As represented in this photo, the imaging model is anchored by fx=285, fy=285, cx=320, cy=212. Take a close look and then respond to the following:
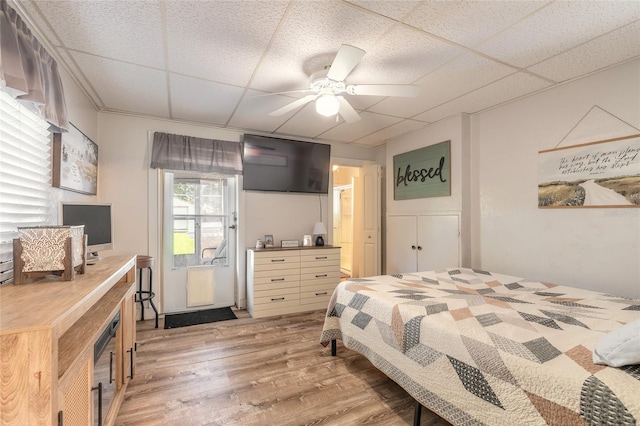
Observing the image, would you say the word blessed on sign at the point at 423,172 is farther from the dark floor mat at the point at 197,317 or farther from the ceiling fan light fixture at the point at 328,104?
the dark floor mat at the point at 197,317

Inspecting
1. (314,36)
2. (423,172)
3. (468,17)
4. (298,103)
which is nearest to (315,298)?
(423,172)

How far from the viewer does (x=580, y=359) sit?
1163mm

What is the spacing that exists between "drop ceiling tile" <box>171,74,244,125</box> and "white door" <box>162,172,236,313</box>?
76 centimetres

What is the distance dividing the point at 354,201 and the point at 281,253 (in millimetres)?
2138

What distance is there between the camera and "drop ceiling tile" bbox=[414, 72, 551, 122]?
8.31ft

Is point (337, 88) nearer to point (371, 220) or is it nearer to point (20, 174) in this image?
point (20, 174)

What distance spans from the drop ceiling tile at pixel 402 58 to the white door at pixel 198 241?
2.36 m

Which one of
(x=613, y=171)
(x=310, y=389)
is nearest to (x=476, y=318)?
(x=310, y=389)

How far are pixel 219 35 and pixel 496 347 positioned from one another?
239 centimetres

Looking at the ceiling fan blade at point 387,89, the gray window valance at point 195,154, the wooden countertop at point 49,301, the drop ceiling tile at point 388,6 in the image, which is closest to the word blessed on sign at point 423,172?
the ceiling fan blade at point 387,89

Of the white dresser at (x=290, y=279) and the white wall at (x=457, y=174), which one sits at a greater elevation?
the white wall at (x=457, y=174)

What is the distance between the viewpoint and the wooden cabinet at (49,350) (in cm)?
82

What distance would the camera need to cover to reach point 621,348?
1.07m

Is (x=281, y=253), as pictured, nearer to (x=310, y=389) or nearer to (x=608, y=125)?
(x=310, y=389)
